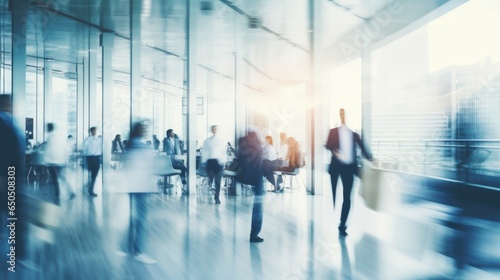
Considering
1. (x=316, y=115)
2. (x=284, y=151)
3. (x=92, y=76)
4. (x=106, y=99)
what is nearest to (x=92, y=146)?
(x=106, y=99)

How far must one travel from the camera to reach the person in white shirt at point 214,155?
7.47 meters

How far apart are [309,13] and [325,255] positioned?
609cm

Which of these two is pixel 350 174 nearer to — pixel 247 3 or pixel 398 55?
pixel 247 3

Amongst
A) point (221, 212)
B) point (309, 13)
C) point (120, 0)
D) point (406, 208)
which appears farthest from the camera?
point (309, 13)

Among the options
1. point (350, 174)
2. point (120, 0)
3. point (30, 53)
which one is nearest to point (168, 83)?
point (30, 53)

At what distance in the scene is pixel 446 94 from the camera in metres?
10.7

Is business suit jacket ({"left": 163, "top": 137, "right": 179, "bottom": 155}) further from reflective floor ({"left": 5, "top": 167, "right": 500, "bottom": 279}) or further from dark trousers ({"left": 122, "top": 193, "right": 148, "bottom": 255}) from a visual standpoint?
dark trousers ({"left": 122, "top": 193, "right": 148, "bottom": 255})

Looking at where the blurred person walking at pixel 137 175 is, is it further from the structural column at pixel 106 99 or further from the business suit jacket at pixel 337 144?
the structural column at pixel 106 99

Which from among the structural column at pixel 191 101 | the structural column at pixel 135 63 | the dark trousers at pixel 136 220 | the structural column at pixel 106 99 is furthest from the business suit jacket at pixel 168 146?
the dark trousers at pixel 136 220

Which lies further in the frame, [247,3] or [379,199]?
[247,3]

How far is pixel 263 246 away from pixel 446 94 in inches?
320

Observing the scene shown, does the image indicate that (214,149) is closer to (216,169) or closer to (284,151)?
(216,169)

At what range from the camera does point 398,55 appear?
998cm

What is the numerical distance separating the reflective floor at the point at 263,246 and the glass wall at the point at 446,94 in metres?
2.52
